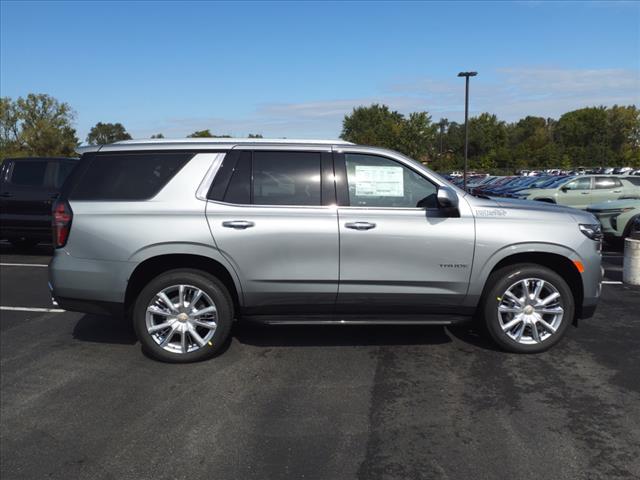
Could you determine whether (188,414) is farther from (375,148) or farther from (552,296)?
(552,296)

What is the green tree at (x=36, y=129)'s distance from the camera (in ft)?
206

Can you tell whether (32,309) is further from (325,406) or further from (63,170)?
(63,170)

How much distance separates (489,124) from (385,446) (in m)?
106

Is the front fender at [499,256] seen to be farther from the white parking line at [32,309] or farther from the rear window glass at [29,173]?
the rear window glass at [29,173]

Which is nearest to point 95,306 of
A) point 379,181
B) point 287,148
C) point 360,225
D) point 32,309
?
point 287,148

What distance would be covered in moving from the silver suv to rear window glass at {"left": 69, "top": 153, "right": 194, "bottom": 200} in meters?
0.01

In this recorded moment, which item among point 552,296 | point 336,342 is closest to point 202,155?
point 336,342

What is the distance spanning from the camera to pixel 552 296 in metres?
4.91

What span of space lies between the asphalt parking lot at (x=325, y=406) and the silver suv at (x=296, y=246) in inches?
16.2

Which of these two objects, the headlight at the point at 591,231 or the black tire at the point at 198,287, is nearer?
the black tire at the point at 198,287

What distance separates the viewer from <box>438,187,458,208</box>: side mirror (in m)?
4.62

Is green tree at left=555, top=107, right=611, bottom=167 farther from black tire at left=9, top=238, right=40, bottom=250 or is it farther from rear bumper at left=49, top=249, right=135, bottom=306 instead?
rear bumper at left=49, top=249, right=135, bottom=306

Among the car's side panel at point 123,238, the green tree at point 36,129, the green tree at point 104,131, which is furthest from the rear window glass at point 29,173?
the green tree at point 104,131

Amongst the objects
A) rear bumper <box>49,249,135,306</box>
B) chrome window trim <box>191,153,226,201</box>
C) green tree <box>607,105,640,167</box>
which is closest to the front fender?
chrome window trim <box>191,153,226,201</box>
